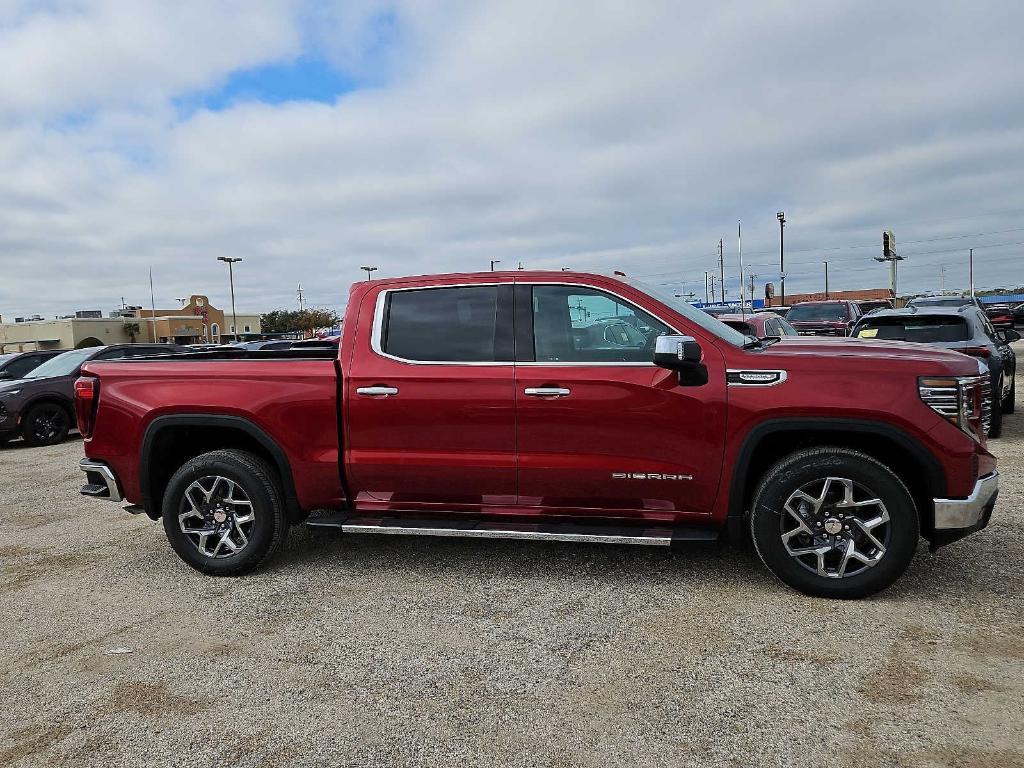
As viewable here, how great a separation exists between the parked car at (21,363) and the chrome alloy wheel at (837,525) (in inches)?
526

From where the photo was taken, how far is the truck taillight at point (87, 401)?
493 centimetres

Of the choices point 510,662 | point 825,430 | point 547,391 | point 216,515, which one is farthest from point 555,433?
point 216,515

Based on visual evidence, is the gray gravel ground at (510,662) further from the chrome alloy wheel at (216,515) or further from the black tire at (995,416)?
the black tire at (995,416)

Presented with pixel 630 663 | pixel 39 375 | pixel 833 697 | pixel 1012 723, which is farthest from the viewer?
pixel 39 375

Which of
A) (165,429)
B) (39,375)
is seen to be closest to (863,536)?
(165,429)

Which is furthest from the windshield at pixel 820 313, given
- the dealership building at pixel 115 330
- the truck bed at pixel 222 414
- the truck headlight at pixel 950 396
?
the dealership building at pixel 115 330

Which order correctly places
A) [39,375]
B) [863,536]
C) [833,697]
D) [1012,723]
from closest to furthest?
[1012,723] < [833,697] < [863,536] < [39,375]

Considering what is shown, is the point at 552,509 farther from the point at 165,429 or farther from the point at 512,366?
the point at 165,429

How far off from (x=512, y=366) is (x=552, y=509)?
2.92ft

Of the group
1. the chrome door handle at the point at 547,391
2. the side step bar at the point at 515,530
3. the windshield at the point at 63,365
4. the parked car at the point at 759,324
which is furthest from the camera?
the windshield at the point at 63,365

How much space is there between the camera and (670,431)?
161 inches

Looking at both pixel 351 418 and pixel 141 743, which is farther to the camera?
pixel 351 418

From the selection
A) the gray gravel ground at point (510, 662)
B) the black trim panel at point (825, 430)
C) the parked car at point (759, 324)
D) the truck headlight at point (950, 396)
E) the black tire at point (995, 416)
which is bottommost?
the gray gravel ground at point (510, 662)

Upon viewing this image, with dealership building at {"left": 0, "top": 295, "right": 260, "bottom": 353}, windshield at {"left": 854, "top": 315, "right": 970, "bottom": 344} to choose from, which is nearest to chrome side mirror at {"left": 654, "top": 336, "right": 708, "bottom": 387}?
windshield at {"left": 854, "top": 315, "right": 970, "bottom": 344}
